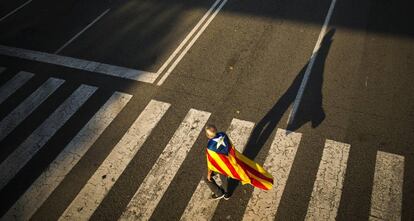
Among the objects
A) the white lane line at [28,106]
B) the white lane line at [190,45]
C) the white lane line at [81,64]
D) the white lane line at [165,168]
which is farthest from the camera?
the white lane line at [81,64]

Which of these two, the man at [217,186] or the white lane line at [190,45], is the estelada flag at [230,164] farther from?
the white lane line at [190,45]

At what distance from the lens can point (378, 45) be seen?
32.6ft

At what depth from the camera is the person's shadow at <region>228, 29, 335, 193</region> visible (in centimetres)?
758

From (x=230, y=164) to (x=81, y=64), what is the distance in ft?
23.6

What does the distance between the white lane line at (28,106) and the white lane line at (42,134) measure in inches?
29.5

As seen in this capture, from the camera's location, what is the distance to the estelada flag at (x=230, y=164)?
5.46m

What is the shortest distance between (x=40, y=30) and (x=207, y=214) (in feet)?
33.9

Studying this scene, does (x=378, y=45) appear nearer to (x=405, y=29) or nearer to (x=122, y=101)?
(x=405, y=29)

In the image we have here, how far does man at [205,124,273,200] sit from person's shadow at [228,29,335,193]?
3.13 ft

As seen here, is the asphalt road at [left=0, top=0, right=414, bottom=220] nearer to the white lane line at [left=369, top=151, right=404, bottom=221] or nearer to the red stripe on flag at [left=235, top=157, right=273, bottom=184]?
the white lane line at [left=369, top=151, right=404, bottom=221]

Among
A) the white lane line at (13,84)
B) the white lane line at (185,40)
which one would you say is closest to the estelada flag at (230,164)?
the white lane line at (185,40)

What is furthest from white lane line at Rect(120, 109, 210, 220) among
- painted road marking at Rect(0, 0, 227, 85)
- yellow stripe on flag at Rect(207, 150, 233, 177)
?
painted road marking at Rect(0, 0, 227, 85)

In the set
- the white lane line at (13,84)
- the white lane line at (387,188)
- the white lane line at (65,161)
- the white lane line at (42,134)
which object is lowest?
the white lane line at (387,188)

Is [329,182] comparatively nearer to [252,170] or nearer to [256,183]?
[256,183]
